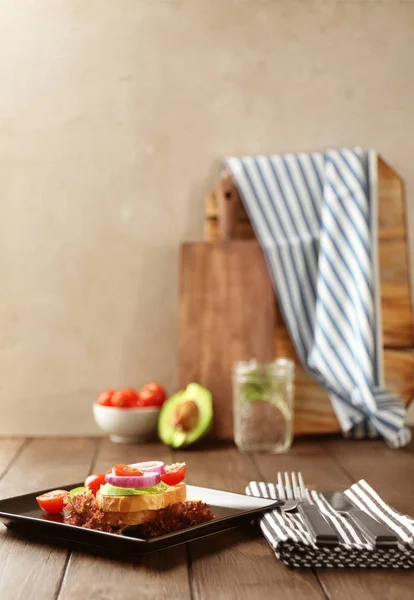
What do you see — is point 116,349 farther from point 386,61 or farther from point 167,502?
point 167,502

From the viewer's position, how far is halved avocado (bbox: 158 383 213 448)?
226cm

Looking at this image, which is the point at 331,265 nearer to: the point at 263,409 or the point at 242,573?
the point at 263,409

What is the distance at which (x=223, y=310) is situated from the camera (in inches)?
95.0

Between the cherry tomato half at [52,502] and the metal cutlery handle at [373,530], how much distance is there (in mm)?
436

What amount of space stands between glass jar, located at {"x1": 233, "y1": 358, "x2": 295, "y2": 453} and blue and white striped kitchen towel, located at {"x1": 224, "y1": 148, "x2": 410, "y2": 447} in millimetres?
164

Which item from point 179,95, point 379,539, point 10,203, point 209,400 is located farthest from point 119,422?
point 379,539

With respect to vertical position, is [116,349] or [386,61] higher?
[386,61]

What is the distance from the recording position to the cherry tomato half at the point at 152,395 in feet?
7.72

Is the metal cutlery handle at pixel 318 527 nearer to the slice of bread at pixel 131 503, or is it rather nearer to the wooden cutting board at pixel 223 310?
the slice of bread at pixel 131 503

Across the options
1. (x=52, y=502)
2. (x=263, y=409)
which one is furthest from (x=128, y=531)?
(x=263, y=409)

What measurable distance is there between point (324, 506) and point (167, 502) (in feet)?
1.04

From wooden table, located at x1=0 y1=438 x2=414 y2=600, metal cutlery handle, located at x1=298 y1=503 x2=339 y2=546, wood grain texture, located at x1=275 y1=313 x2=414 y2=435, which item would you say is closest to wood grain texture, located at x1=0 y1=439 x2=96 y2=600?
wooden table, located at x1=0 y1=438 x2=414 y2=600

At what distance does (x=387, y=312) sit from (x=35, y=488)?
3.80 feet

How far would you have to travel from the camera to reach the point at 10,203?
100.0 inches
